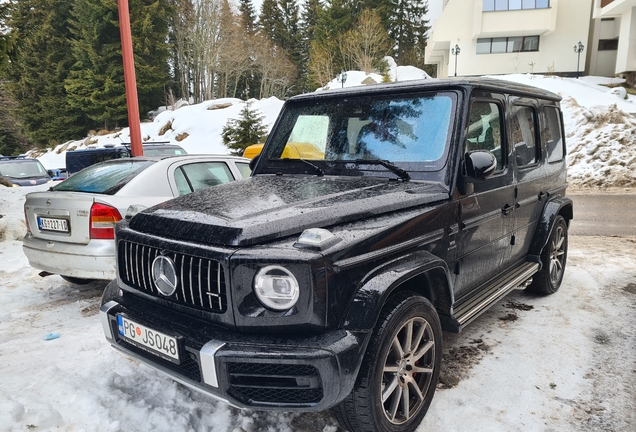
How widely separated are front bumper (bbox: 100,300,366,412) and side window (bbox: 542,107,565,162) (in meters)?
3.59

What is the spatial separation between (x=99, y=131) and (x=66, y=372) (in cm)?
4039

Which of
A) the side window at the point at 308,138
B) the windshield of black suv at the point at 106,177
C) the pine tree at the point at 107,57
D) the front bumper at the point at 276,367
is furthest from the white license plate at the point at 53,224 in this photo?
the pine tree at the point at 107,57

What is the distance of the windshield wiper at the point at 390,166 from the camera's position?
3.04 metres

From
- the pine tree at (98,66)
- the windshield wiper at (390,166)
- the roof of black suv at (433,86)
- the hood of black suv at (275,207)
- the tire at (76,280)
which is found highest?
the pine tree at (98,66)

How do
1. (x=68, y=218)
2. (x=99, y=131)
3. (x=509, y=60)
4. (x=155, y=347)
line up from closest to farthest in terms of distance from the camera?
(x=155, y=347) < (x=68, y=218) < (x=509, y=60) < (x=99, y=131)

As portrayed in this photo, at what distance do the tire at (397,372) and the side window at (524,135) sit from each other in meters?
2.01

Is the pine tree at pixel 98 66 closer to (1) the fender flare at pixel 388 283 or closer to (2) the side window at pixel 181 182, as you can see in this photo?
(2) the side window at pixel 181 182

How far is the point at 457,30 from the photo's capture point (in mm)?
35562

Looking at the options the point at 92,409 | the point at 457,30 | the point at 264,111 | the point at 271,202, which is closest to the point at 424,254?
the point at 271,202

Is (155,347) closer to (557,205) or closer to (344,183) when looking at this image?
(344,183)

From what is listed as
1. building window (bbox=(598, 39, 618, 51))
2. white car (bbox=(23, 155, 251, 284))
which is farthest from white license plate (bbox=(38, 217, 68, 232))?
building window (bbox=(598, 39, 618, 51))

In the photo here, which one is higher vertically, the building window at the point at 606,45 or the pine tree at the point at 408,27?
the pine tree at the point at 408,27

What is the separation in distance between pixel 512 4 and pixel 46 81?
134 feet

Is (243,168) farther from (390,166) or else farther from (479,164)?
(479,164)
